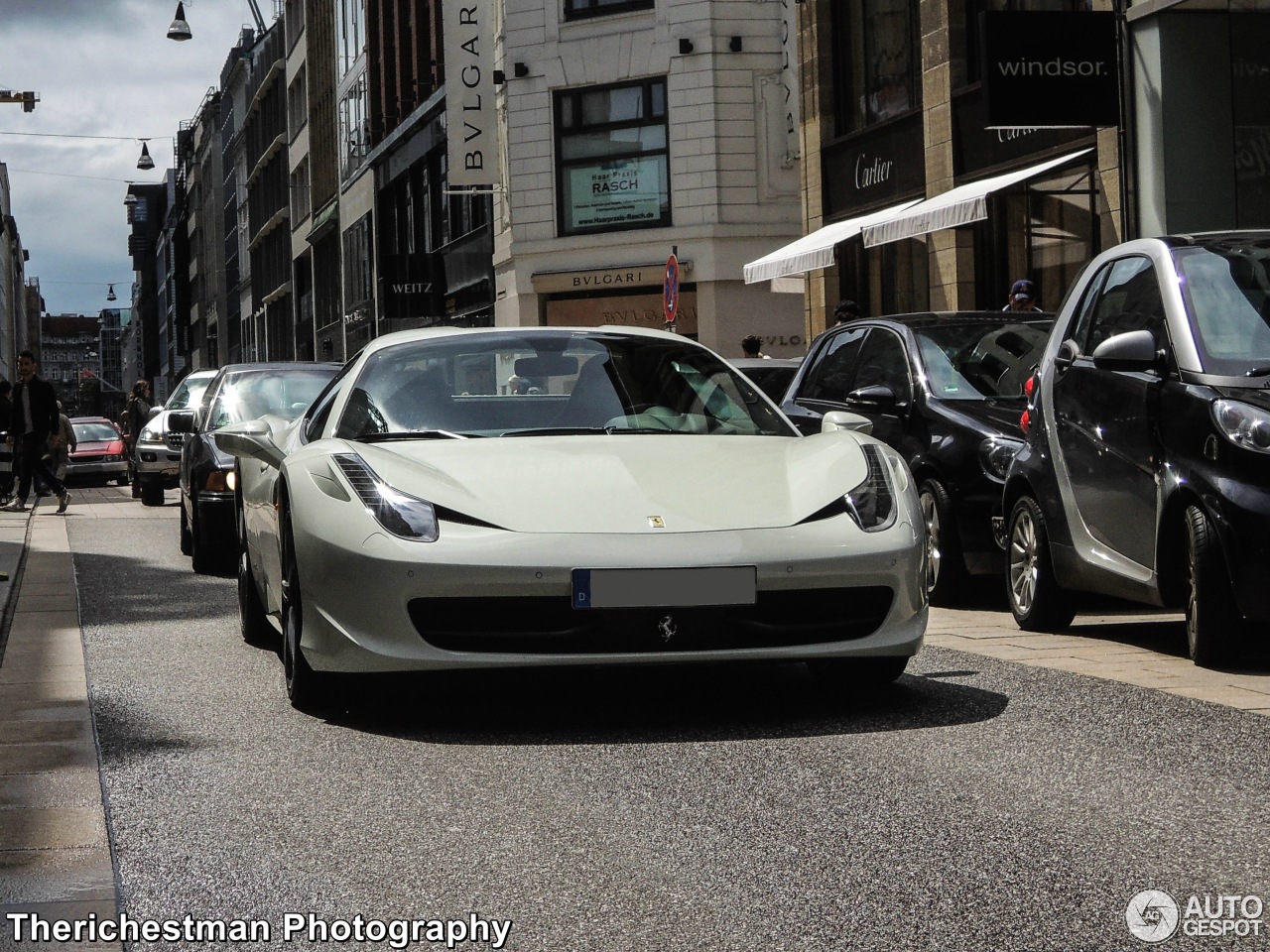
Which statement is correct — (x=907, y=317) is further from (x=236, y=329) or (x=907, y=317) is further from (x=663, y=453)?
(x=236, y=329)

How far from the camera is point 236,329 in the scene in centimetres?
10619

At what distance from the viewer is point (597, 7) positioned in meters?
37.3

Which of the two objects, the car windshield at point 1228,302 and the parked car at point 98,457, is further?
the parked car at point 98,457

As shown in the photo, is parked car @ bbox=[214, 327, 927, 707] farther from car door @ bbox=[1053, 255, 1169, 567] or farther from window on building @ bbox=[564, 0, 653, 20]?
window on building @ bbox=[564, 0, 653, 20]

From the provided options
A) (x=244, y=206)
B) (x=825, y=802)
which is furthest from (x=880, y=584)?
(x=244, y=206)

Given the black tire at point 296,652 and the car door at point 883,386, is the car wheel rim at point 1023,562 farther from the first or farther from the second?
the black tire at point 296,652

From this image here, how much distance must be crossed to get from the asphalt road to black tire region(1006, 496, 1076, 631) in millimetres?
1193

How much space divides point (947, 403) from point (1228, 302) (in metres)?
2.78

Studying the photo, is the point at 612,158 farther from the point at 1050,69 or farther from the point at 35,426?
the point at 1050,69

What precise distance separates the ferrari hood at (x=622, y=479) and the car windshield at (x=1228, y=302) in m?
1.59

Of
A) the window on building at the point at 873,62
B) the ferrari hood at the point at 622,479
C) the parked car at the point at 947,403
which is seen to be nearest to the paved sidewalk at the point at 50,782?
the ferrari hood at the point at 622,479

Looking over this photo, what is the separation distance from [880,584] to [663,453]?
2.84 feet

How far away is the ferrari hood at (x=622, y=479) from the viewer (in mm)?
5969

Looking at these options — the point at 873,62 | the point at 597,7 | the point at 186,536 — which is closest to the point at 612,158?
the point at 597,7
